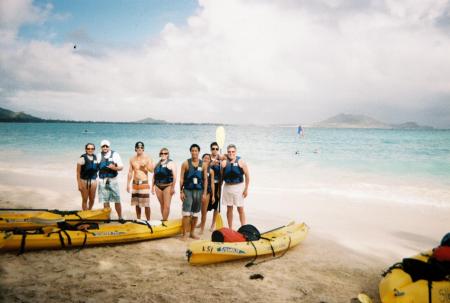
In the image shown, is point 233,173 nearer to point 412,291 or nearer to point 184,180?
point 184,180

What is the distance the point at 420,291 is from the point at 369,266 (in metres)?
1.68

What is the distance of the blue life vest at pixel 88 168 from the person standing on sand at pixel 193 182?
83.8 inches

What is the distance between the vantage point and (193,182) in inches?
208

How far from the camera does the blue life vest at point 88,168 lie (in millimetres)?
6230

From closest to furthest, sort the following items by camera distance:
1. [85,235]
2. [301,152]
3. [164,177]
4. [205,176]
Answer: [85,235] < [205,176] < [164,177] < [301,152]

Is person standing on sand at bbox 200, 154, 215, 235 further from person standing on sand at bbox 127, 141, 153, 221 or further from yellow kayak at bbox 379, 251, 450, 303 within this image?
yellow kayak at bbox 379, 251, 450, 303

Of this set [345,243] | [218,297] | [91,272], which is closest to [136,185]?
[91,272]

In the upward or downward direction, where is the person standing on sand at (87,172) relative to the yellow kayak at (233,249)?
upward

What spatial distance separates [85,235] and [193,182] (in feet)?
6.32

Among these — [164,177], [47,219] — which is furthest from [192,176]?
[47,219]

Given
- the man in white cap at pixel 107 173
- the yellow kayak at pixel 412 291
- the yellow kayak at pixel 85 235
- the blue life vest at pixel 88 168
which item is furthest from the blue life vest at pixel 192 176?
the yellow kayak at pixel 412 291

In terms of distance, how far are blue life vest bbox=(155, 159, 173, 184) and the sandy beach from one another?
1.08 meters

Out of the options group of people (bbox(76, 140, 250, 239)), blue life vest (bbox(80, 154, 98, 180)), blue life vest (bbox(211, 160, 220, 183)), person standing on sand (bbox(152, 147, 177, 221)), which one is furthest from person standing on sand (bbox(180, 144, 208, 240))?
blue life vest (bbox(80, 154, 98, 180))

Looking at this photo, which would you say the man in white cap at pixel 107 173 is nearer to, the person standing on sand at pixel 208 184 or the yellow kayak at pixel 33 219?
the yellow kayak at pixel 33 219
